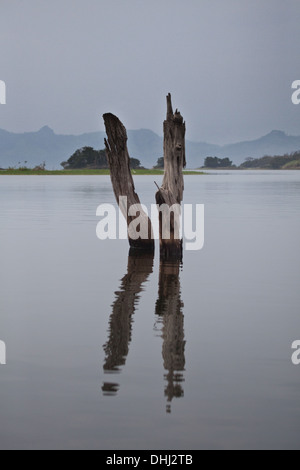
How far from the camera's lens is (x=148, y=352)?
10359 millimetres

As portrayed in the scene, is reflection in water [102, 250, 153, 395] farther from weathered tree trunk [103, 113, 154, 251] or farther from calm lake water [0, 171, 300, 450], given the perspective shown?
weathered tree trunk [103, 113, 154, 251]

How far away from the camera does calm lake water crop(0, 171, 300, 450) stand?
24.6 ft

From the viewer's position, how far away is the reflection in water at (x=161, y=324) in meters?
9.20

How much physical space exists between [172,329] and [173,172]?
8.54 metres

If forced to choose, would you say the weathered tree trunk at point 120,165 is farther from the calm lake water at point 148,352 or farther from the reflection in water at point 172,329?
the reflection in water at point 172,329

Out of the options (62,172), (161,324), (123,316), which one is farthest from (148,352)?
(62,172)

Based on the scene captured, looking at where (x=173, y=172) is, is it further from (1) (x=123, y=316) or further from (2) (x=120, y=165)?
(1) (x=123, y=316)

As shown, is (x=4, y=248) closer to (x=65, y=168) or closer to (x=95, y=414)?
(x=95, y=414)

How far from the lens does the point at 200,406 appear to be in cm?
809

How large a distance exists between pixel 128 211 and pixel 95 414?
13.0m

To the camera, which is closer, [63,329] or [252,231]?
[63,329]
